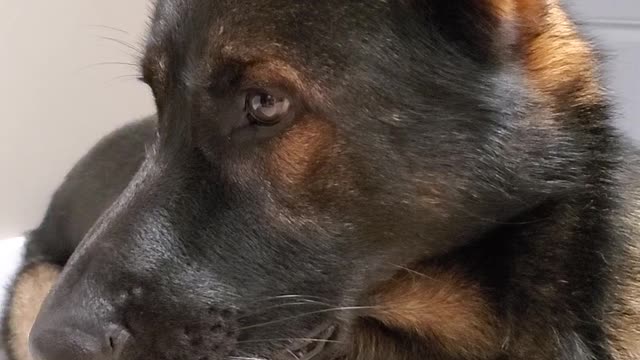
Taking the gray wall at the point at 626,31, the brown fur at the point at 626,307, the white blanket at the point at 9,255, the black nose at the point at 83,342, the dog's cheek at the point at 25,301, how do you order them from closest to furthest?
the black nose at the point at 83,342
the brown fur at the point at 626,307
the dog's cheek at the point at 25,301
the gray wall at the point at 626,31
the white blanket at the point at 9,255

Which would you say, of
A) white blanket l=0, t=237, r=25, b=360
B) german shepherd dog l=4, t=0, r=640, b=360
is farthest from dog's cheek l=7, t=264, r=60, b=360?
german shepherd dog l=4, t=0, r=640, b=360

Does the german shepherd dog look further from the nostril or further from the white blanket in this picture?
the white blanket

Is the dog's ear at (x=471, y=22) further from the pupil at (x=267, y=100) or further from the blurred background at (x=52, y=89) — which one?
the blurred background at (x=52, y=89)

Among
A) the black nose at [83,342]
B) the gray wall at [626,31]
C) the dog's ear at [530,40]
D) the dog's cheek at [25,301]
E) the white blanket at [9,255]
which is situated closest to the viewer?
the black nose at [83,342]

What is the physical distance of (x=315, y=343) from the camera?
117 centimetres

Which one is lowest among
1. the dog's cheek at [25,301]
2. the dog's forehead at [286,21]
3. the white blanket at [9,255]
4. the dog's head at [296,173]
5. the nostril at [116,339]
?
the white blanket at [9,255]

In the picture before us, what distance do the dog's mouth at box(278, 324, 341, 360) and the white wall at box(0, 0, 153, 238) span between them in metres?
1.35

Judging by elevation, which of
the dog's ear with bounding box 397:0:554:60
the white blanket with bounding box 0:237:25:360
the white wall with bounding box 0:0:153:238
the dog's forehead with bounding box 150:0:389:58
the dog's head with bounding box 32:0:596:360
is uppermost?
the dog's forehead with bounding box 150:0:389:58

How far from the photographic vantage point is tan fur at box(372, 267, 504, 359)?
119cm

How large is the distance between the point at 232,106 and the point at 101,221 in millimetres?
234

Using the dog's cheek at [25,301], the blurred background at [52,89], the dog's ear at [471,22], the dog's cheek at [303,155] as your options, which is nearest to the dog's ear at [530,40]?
the dog's ear at [471,22]

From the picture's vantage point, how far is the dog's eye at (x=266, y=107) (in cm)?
105

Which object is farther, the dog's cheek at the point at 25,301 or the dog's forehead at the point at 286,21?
the dog's cheek at the point at 25,301

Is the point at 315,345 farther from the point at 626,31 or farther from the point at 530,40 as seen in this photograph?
the point at 626,31
